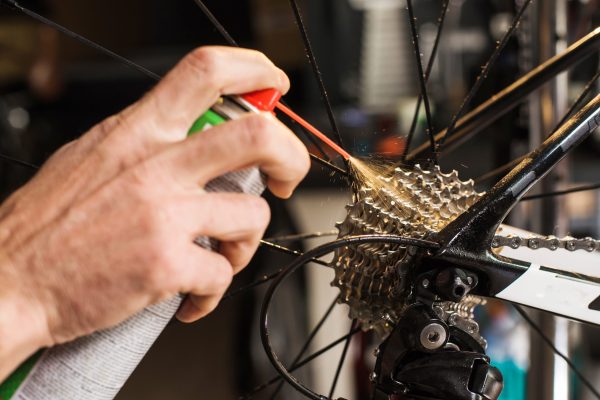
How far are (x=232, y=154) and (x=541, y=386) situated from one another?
631mm

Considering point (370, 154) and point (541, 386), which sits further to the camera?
point (541, 386)

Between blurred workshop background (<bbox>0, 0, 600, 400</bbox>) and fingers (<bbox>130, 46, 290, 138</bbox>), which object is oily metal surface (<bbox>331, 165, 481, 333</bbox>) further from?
fingers (<bbox>130, 46, 290, 138</bbox>)

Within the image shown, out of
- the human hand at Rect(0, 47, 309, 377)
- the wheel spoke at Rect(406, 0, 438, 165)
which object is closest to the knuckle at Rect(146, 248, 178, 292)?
the human hand at Rect(0, 47, 309, 377)

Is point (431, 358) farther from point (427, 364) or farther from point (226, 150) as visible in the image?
point (226, 150)

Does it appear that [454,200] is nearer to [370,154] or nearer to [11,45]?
[370,154]

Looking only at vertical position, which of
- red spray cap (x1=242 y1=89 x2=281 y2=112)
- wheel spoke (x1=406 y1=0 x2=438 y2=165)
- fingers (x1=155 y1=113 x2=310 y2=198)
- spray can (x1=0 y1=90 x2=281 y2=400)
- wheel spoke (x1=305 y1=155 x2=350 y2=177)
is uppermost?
wheel spoke (x1=406 y1=0 x2=438 y2=165)

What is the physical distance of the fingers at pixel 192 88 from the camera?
0.38 metres

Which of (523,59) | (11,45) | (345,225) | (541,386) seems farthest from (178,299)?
(11,45)

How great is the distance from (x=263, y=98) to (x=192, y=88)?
0.04 meters

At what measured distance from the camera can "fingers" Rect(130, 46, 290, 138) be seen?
38 centimetres

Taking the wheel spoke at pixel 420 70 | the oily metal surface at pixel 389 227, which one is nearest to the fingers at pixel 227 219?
the oily metal surface at pixel 389 227

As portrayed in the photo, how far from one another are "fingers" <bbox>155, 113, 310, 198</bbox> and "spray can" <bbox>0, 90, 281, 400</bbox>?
0.07 ft

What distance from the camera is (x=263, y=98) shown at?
1.35 feet

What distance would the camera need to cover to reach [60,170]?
0.40 m
